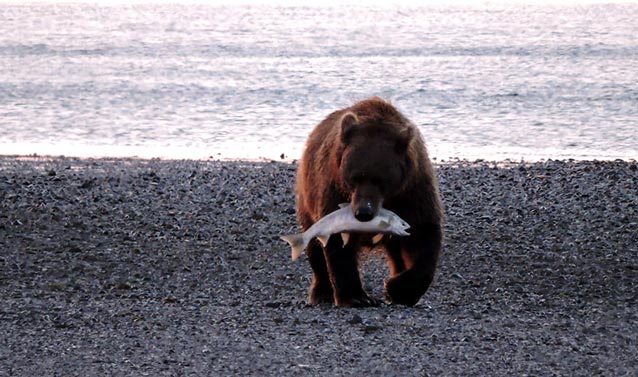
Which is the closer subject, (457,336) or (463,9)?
(457,336)

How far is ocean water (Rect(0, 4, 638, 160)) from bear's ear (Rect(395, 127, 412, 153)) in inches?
77.9

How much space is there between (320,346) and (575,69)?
904 inches

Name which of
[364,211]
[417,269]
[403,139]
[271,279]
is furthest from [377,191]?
[271,279]

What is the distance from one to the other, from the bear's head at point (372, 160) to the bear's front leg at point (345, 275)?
0.39 metres

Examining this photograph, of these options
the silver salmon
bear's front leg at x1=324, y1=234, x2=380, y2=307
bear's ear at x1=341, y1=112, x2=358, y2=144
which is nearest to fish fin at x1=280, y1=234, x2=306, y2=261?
the silver salmon

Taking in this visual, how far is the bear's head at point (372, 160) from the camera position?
756 cm

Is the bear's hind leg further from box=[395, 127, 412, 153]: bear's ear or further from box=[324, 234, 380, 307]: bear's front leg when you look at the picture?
box=[395, 127, 412, 153]: bear's ear

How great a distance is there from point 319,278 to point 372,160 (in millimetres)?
1387

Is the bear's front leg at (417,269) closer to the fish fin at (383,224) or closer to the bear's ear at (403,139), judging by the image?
the fish fin at (383,224)

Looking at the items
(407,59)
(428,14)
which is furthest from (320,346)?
(428,14)

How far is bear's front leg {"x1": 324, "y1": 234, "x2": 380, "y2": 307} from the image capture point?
7988mm

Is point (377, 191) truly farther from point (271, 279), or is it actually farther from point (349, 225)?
point (271, 279)

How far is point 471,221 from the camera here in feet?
36.7

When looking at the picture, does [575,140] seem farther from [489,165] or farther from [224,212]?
[224,212]
